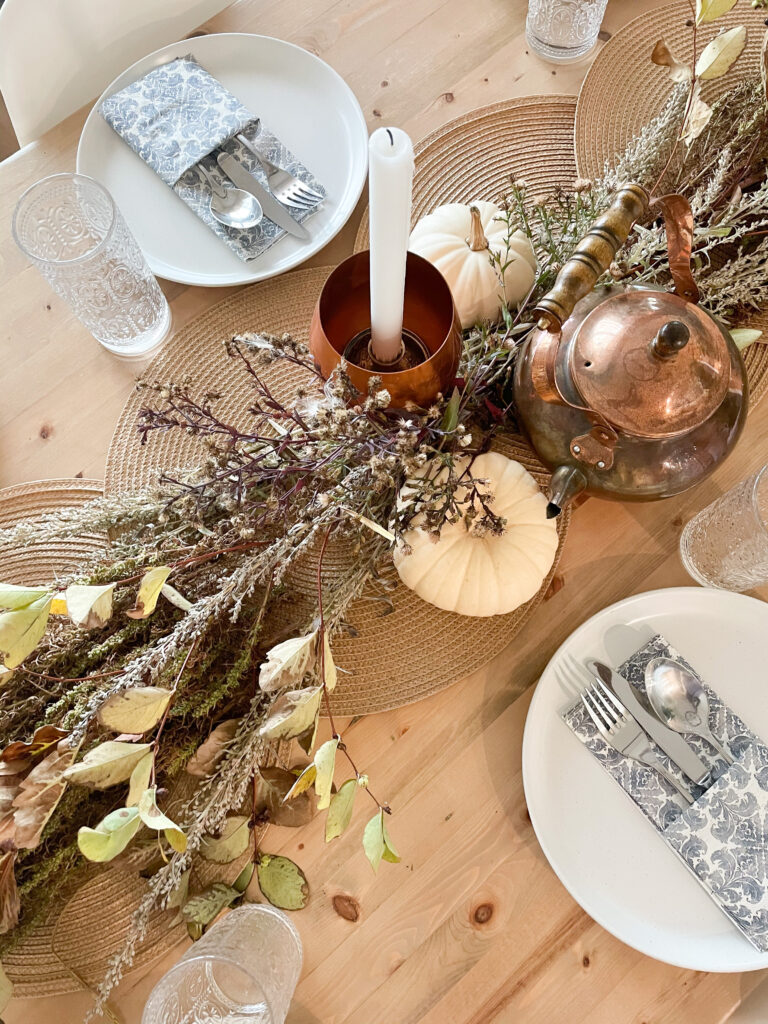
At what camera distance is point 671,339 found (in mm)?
571

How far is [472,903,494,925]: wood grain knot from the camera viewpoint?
29.0 inches

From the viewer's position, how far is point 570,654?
0.77 metres

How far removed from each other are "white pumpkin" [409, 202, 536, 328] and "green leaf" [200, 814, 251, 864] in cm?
53

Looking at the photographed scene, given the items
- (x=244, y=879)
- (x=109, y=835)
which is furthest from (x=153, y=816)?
(x=244, y=879)

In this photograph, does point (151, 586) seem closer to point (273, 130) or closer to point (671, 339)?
point (671, 339)

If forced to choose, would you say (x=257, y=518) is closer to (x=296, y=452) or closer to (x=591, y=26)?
(x=296, y=452)

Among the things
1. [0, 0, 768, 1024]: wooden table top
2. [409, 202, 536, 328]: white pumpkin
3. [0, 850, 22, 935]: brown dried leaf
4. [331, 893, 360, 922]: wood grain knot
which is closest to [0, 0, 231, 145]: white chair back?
[0, 0, 768, 1024]: wooden table top

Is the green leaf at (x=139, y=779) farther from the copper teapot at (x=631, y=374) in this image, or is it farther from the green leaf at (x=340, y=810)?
the copper teapot at (x=631, y=374)

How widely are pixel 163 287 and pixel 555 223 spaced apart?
0.45 metres

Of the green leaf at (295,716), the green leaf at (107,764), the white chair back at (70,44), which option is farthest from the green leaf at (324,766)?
the white chair back at (70,44)

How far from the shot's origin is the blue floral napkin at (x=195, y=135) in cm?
88

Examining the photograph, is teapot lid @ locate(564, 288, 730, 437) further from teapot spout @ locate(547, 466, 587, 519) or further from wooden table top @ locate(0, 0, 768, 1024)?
wooden table top @ locate(0, 0, 768, 1024)

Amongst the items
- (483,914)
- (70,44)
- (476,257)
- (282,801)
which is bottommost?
(483,914)

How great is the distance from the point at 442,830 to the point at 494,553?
0.90 feet
